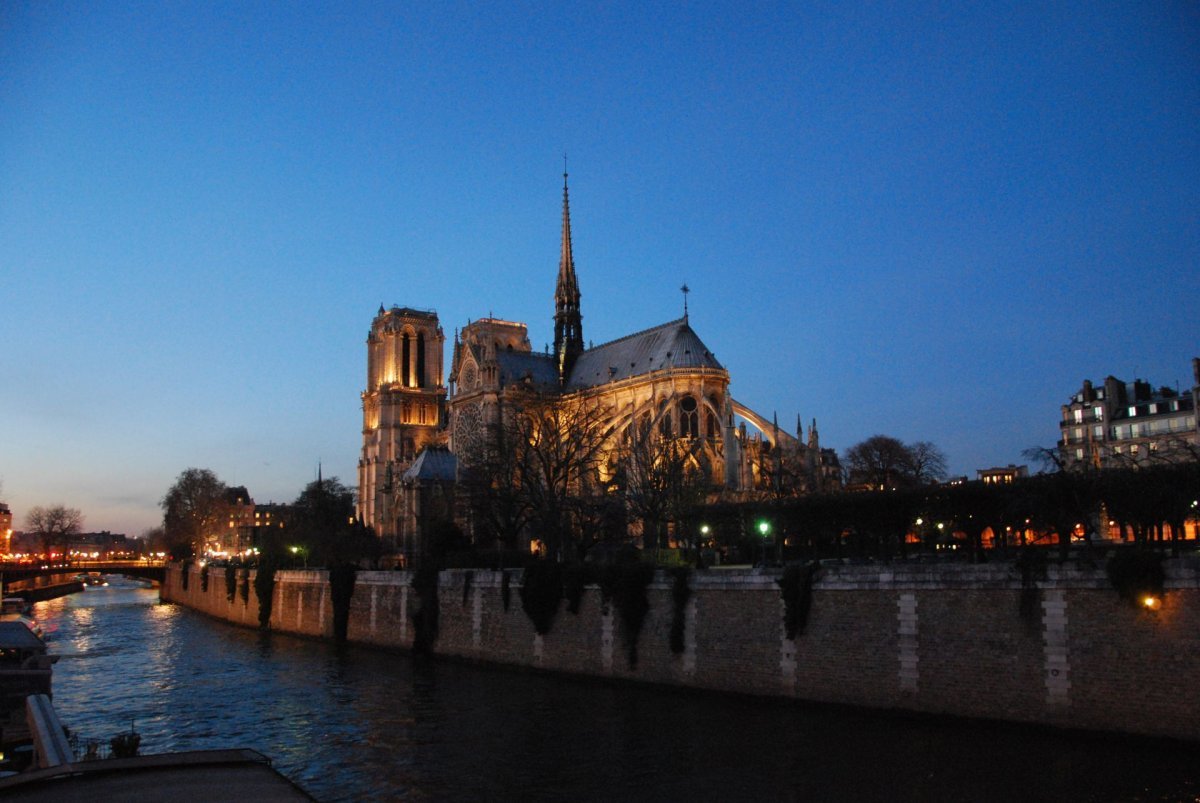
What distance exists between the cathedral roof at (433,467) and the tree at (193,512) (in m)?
45.5

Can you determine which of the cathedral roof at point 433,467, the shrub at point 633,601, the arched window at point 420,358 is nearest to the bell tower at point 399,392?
the arched window at point 420,358

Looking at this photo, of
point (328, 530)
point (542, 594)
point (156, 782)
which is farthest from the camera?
point (328, 530)

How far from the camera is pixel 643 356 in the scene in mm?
71562

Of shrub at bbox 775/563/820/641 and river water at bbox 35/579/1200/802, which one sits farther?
shrub at bbox 775/563/820/641

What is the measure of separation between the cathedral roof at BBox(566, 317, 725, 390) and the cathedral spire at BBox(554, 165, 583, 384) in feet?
6.90

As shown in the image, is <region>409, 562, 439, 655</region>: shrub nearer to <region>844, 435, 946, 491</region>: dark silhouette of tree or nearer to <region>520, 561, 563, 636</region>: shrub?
<region>520, 561, 563, 636</region>: shrub

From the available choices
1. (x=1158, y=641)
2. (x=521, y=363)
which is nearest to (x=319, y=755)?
(x=1158, y=641)

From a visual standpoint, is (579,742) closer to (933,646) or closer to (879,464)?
(933,646)

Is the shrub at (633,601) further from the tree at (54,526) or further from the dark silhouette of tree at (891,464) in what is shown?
the tree at (54,526)


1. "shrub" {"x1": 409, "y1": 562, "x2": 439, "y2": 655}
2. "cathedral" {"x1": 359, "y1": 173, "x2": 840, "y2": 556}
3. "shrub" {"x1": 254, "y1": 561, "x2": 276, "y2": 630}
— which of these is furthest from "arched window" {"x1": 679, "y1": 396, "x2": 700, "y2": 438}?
"shrub" {"x1": 409, "y1": 562, "x2": 439, "y2": 655}

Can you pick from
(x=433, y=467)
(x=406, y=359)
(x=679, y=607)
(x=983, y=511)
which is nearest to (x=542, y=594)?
(x=679, y=607)

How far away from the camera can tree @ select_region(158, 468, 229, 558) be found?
335ft

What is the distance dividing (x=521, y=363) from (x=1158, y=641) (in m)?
64.6

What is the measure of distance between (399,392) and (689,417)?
131 feet
